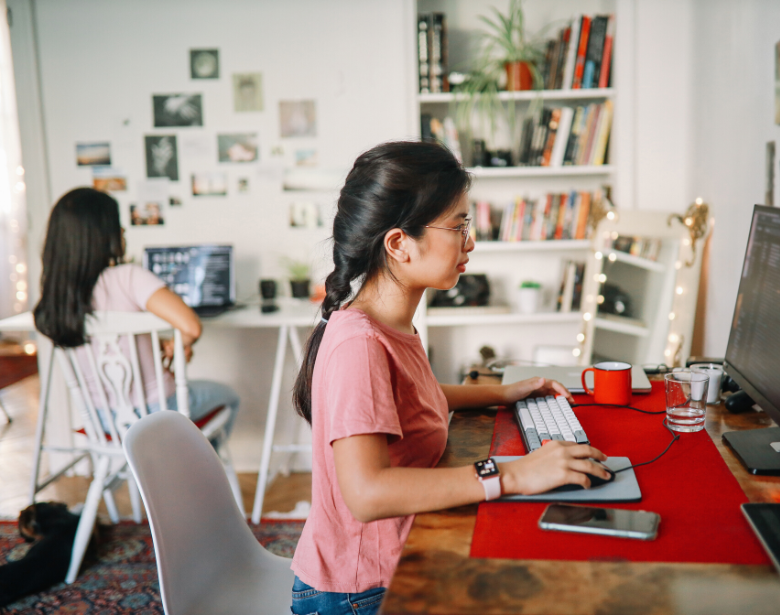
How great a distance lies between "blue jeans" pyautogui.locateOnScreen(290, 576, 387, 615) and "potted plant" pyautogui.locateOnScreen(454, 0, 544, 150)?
6.80 feet

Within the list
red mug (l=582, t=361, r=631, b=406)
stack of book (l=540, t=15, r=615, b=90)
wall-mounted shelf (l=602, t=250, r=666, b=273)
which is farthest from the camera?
stack of book (l=540, t=15, r=615, b=90)

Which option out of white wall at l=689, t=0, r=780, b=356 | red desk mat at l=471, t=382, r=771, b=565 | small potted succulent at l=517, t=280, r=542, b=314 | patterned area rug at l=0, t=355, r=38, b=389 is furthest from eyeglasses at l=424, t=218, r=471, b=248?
patterned area rug at l=0, t=355, r=38, b=389

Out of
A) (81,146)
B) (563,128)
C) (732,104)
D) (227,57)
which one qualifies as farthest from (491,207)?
(81,146)

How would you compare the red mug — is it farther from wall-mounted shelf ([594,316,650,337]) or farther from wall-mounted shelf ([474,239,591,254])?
wall-mounted shelf ([474,239,591,254])

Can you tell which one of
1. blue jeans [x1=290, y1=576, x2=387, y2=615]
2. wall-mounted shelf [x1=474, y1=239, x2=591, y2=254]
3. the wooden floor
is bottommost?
the wooden floor

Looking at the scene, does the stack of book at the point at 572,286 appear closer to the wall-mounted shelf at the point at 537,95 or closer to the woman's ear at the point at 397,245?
the wall-mounted shelf at the point at 537,95

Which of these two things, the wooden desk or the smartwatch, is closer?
the wooden desk

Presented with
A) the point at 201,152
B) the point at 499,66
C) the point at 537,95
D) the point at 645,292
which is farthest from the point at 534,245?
the point at 201,152

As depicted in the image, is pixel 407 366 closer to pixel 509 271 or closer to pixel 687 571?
pixel 687 571

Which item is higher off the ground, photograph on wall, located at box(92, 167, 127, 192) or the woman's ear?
photograph on wall, located at box(92, 167, 127, 192)

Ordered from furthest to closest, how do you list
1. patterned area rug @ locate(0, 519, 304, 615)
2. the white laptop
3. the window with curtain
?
the window with curtain, patterned area rug @ locate(0, 519, 304, 615), the white laptop

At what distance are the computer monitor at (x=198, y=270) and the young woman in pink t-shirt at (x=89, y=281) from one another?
57 centimetres

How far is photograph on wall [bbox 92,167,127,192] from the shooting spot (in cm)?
290

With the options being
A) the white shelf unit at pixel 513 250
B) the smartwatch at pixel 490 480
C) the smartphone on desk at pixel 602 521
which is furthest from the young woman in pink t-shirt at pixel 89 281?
the smartphone on desk at pixel 602 521
